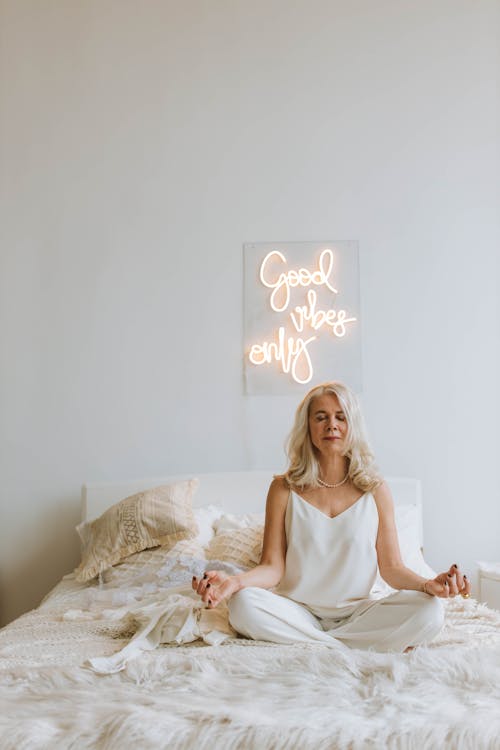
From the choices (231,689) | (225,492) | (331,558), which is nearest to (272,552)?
(331,558)

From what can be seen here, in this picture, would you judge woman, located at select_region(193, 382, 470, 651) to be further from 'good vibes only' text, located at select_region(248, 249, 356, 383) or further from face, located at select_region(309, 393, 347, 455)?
'good vibes only' text, located at select_region(248, 249, 356, 383)

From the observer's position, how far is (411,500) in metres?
3.40

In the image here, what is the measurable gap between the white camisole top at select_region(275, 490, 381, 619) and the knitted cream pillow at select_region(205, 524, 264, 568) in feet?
1.44

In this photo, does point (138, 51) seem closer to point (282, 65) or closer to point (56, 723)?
point (282, 65)

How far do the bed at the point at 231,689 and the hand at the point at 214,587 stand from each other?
120mm

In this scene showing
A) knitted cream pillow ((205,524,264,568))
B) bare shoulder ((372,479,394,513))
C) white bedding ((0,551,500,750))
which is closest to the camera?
white bedding ((0,551,500,750))

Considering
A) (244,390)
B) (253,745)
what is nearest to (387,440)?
(244,390)

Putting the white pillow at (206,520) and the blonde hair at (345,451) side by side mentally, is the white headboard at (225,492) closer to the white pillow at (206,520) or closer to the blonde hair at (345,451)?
the white pillow at (206,520)

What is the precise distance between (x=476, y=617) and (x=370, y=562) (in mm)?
382

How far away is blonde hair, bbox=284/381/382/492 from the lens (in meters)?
2.36

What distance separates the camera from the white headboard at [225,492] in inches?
133

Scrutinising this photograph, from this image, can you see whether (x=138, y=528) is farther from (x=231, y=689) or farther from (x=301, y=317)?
(x=231, y=689)

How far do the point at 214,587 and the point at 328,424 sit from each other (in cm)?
61

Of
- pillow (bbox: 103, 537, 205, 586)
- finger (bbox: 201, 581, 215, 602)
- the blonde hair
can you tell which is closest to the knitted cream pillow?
pillow (bbox: 103, 537, 205, 586)
